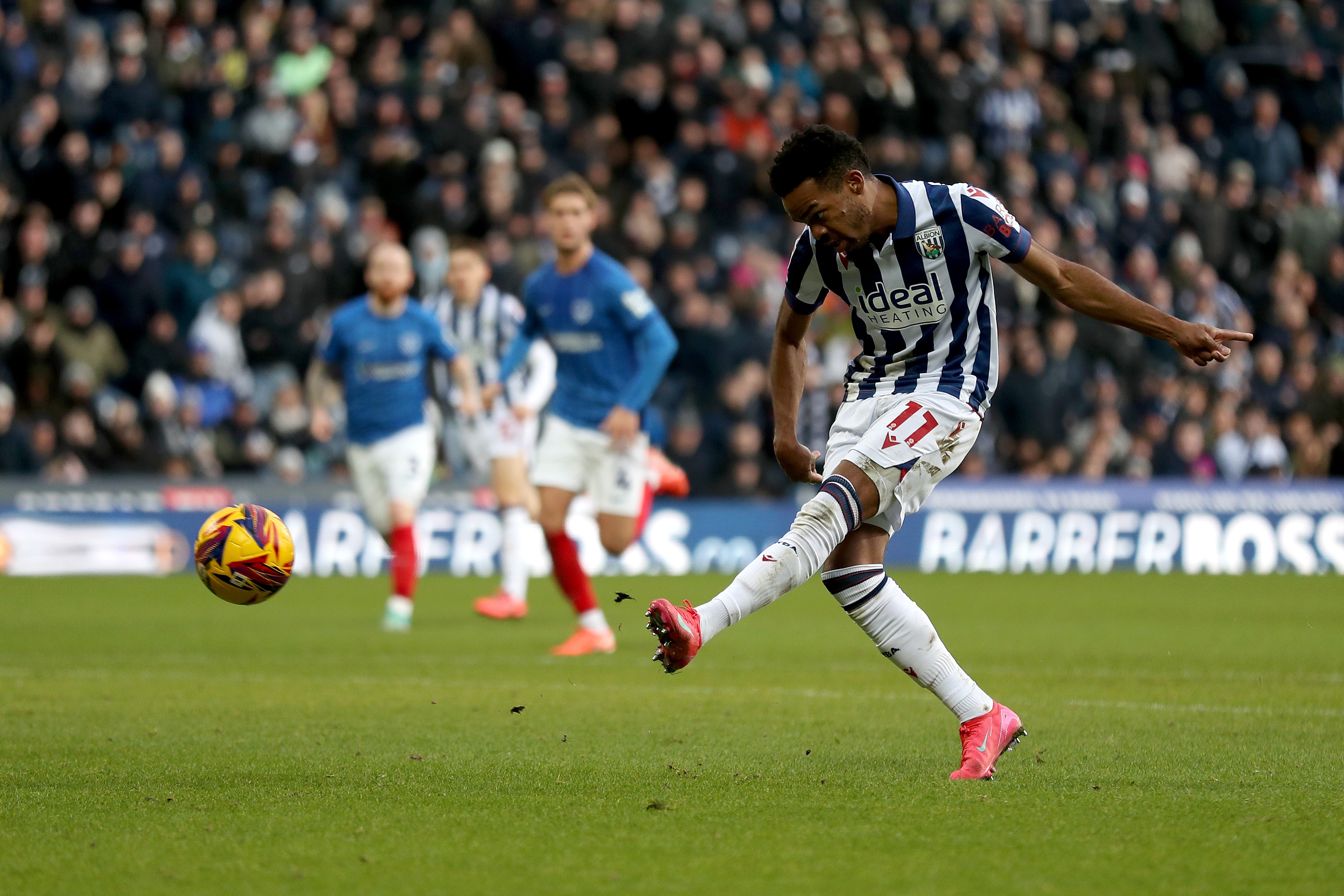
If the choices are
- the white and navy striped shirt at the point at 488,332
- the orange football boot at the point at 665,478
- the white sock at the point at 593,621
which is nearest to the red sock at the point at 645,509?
the orange football boot at the point at 665,478

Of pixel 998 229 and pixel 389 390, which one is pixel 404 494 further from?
pixel 998 229

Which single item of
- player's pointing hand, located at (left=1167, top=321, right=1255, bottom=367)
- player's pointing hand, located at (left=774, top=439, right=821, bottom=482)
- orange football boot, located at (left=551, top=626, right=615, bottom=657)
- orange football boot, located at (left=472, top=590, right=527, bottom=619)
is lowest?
orange football boot, located at (left=551, top=626, right=615, bottom=657)

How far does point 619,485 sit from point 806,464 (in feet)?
14.2

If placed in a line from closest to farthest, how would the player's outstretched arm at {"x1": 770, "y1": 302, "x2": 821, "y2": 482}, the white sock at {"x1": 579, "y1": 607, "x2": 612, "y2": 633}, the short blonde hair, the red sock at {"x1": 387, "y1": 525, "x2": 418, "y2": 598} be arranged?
the player's outstretched arm at {"x1": 770, "y1": 302, "x2": 821, "y2": 482}, the short blonde hair, the white sock at {"x1": 579, "y1": 607, "x2": 612, "y2": 633}, the red sock at {"x1": 387, "y1": 525, "x2": 418, "y2": 598}

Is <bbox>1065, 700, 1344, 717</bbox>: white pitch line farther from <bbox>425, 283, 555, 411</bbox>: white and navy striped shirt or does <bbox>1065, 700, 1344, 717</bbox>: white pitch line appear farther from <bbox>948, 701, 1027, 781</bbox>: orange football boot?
<bbox>425, 283, 555, 411</bbox>: white and navy striped shirt

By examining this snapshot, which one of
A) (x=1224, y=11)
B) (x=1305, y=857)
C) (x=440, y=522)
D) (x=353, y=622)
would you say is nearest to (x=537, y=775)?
(x=1305, y=857)

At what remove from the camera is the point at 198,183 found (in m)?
18.4

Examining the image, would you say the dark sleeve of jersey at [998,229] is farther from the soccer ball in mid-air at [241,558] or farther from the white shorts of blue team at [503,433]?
the white shorts of blue team at [503,433]

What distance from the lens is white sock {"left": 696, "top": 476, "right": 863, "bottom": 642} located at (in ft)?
17.8

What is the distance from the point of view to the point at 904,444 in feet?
18.6

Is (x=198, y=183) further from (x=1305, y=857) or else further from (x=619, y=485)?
(x=1305, y=857)

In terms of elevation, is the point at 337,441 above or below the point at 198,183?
below

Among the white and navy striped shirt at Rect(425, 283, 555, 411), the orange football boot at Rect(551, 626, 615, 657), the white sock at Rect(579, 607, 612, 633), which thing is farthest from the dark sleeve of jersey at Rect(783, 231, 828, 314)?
the white and navy striped shirt at Rect(425, 283, 555, 411)

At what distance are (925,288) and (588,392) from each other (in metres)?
4.85
